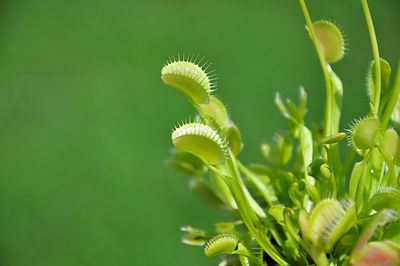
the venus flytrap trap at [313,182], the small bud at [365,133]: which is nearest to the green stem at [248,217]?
the venus flytrap trap at [313,182]

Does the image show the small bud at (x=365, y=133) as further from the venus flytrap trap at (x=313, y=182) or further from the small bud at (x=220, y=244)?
the small bud at (x=220, y=244)

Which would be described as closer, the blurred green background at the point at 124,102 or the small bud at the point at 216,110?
the small bud at the point at 216,110

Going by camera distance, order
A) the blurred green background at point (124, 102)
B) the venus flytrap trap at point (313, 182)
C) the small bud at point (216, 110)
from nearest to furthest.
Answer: the venus flytrap trap at point (313, 182) → the small bud at point (216, 110) → the blurred green background at point (124, 102)

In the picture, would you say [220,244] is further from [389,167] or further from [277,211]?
[389,167]

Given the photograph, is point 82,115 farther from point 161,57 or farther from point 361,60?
point 361,60

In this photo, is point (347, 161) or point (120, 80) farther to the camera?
point (120, 80)

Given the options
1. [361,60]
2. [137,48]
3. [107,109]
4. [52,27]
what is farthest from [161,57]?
[361,60]

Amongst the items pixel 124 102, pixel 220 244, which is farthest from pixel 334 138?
pixel 124 102
